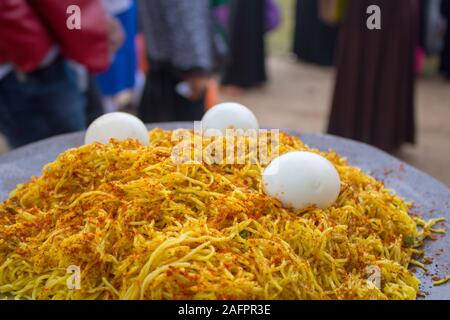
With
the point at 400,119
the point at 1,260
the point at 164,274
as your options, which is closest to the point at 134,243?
the point at 164,274

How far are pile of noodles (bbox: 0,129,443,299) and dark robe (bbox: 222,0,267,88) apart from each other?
4351 millimetres

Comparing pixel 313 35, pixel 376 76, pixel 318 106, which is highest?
pixel 313 35

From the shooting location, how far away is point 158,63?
11.3ft

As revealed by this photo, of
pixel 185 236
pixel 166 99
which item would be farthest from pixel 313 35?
pixel 185 236

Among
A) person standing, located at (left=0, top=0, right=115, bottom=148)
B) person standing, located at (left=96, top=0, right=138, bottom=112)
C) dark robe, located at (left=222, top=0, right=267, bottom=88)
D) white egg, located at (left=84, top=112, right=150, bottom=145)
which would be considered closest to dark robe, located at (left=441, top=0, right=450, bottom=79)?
dark robe, located at (left=222, top=0, right=267, bottom=88)

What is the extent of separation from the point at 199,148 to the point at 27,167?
736mm

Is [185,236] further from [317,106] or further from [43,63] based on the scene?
[317,106]

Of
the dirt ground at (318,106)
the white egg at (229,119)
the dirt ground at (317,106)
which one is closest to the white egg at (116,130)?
the white egg at (229,119)

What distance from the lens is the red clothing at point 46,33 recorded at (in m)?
2.34

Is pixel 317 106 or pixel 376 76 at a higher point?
pixel 376 76

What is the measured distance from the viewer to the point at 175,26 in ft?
10.4

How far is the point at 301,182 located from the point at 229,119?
0.50 metres

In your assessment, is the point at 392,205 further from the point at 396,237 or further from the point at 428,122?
the point at 428,122

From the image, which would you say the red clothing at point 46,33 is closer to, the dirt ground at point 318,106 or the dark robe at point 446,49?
the dirt ground at point 318,106
